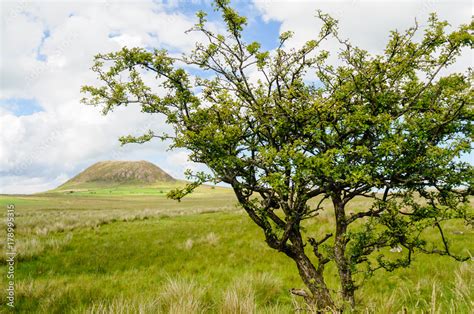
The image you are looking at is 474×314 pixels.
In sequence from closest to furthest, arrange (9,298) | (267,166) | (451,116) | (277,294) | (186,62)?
1. (451,116)
2. (267,166)
3. (186,62)
4. (9,298)
5. (277,294)

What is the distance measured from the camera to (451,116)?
5391 mm

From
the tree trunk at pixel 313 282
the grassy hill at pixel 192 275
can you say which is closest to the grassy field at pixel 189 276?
the grassy hill at pixel 192 275

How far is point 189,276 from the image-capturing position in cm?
1161

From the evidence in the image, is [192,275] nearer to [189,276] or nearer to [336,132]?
[189,276]

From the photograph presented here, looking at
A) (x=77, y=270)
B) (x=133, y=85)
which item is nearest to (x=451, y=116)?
(x=133, y=85)

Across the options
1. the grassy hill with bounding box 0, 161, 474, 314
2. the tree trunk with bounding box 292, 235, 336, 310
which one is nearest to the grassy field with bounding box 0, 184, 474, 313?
the grassy hill with bounding box 0, 161, 474, 314

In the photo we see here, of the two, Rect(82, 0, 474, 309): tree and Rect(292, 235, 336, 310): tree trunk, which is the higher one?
Rect(82, 0, 474, 309): tree

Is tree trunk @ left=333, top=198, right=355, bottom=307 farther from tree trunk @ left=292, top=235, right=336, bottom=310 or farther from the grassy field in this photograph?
the grassy field

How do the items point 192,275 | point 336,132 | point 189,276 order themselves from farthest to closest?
1. point 192,275
2. point 189,276
3. point 336,132

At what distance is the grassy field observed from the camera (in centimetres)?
725

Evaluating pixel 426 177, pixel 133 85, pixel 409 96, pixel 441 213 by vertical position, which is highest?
pixel 133 85

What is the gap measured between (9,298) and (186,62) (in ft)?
23.8

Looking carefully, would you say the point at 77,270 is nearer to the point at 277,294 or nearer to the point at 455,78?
the point at 277,294

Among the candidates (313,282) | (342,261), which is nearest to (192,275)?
(313,282)
